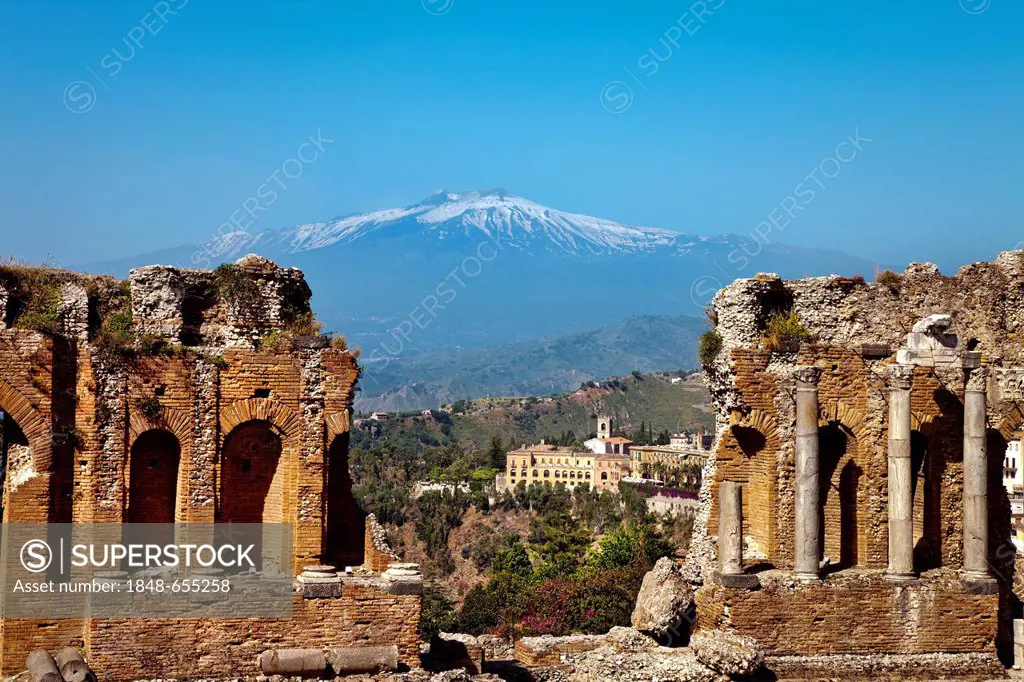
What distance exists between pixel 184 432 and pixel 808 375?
11334 millimetres

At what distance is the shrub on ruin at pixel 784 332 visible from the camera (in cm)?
2514

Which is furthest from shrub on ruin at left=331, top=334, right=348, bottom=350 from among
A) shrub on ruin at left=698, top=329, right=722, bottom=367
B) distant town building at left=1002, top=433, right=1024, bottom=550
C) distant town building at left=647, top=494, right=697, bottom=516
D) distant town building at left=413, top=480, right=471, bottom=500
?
distant town building at left=647, top=494, right=697, bottom=516

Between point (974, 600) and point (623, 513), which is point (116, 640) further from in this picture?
point (623, 513)

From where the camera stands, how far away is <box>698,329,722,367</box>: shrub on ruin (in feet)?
85.5

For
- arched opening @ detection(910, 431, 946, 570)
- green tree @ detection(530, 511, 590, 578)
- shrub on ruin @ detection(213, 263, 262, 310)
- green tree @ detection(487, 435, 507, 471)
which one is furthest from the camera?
green tree @ detection(487, 435, 507, 471)

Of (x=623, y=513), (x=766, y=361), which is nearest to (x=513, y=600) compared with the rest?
(x=766, y=361)

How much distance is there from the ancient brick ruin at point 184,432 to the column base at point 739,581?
5511 mm

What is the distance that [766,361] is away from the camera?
2514 cm

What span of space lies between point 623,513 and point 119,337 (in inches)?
3226

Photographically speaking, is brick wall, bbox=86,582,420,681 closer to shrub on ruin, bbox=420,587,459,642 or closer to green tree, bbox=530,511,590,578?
shrub on ruin, bbox=420,587,459,642

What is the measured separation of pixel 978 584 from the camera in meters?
24.3

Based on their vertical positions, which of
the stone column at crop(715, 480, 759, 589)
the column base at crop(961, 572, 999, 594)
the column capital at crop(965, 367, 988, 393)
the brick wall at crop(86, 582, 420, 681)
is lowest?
the brick wall at crop(86, 582, 420, 681)

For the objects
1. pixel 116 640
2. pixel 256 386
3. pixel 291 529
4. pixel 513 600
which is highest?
pixel 256 386

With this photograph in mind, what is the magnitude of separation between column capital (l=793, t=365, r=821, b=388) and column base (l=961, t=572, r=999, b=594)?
4.52 m
